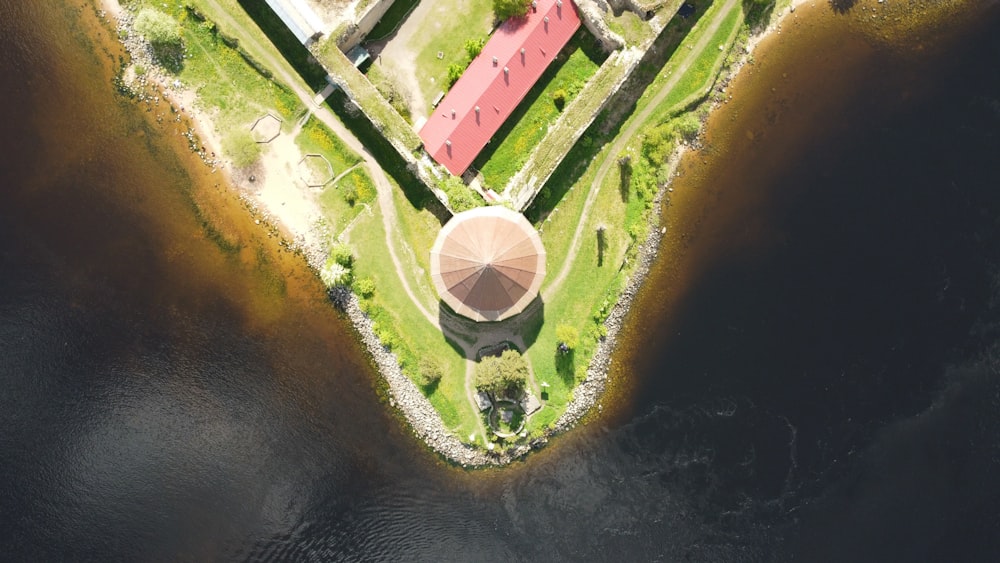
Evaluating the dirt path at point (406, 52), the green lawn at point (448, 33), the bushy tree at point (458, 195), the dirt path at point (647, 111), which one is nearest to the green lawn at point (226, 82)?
the dirt path at point (406, 52)

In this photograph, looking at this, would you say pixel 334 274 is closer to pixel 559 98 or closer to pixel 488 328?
pixel 488 328

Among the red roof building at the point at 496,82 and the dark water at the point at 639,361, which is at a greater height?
the red roof building at the point at 496,82

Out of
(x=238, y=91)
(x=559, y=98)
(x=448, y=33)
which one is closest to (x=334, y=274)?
(x=238, y=91)

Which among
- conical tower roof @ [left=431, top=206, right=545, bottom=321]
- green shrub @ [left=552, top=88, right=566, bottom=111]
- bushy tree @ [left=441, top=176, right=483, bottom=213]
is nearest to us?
conical tower roof @ [left=431, top=206, right=545, bottom=321]

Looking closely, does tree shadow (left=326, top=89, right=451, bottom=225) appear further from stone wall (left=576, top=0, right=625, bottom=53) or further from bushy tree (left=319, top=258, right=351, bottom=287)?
stone wall (left=576, top=0, right=625, bottom=53)

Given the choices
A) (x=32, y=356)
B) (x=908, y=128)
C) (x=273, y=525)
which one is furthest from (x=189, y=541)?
(x=908, y=128)

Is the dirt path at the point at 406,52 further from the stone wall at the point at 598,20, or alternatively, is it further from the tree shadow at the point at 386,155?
the stone wall at the point at 598,20

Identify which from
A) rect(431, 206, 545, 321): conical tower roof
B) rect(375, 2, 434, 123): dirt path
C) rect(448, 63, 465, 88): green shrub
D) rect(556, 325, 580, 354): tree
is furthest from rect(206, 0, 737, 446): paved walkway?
rect(448, 63, 465, 88): green shrub

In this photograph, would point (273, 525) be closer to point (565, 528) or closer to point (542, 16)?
point (565, 528)
